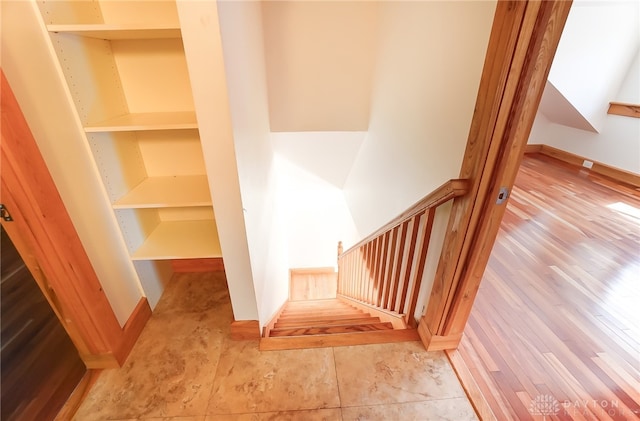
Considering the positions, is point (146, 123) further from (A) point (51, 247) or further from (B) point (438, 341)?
(B) point (438, 341)

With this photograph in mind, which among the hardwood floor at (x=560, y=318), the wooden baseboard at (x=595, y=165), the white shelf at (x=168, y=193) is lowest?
the hardwood floor at (x=560, y=318)

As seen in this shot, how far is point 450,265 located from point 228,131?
108cm

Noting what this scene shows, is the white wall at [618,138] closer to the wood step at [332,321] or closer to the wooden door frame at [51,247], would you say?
the wood step at [332,321]

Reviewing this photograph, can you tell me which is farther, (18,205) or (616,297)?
(616,297)

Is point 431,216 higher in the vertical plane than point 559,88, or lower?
lower

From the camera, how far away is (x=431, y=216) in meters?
1.34

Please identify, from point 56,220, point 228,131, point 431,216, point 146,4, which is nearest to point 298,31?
point 146,4

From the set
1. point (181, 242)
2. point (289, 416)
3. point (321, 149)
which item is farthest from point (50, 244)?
point (321, 149)

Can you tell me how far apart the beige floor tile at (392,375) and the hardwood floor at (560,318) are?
0.56 ft

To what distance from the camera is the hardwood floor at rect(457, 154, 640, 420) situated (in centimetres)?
133

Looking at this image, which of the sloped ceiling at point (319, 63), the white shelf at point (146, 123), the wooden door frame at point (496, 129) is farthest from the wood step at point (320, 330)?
the sloped ceiling at point (319, 63)

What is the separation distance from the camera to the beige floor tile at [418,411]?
121 cm

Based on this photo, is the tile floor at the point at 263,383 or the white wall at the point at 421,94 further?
the tile floor at the point at 263,383

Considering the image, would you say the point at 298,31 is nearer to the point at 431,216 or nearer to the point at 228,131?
the point at 228,131
